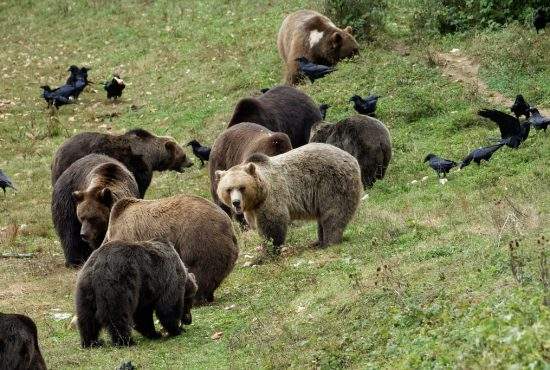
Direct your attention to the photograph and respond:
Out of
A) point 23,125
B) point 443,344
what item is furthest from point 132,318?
point 23,125

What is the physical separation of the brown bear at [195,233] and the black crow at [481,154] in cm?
466

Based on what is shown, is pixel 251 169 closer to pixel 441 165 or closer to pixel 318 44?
pixel 441 165

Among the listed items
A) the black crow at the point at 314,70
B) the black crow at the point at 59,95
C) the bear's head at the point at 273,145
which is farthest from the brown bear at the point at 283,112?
the black crow at the point at 59,95

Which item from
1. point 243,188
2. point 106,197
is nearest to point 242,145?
point 106,197

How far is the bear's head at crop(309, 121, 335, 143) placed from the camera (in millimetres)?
17000

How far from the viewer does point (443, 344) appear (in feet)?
24.8

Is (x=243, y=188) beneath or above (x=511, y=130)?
above

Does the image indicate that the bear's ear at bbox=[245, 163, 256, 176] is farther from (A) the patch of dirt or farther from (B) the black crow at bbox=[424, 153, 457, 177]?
(A) the patch of dirt

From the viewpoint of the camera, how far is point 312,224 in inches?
624

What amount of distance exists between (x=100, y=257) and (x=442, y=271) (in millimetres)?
3241

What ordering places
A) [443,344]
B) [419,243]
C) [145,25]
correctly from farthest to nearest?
1. [145,25]
2. [419,243]
3. [443,344]

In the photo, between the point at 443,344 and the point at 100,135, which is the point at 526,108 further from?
the point at 443,344

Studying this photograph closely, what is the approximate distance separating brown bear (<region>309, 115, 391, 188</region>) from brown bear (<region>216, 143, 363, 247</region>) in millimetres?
2675

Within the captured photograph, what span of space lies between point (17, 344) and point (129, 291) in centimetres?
153
